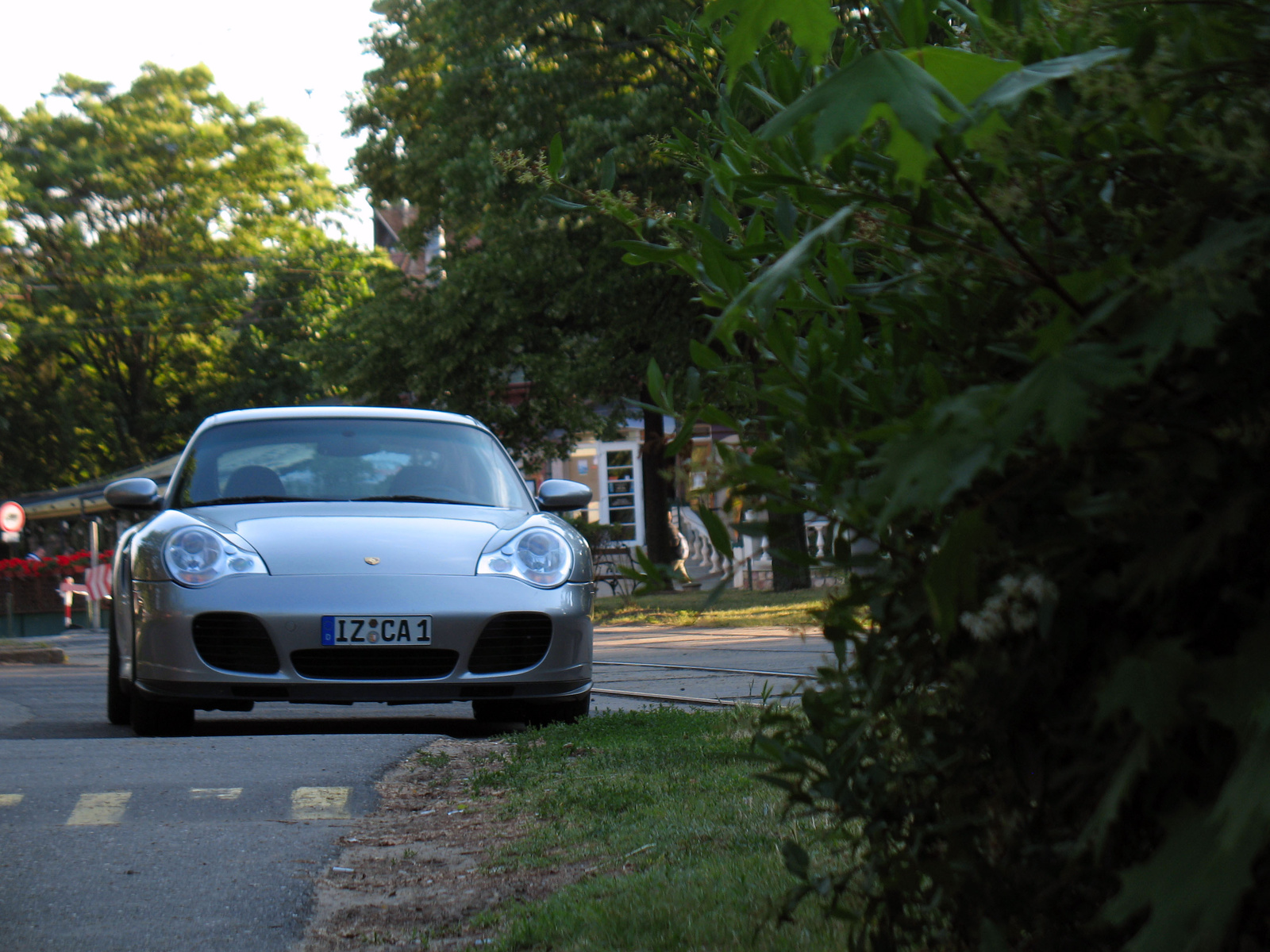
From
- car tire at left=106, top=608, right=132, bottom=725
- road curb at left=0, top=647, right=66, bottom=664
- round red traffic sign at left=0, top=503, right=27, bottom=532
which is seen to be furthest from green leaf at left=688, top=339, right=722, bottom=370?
Answer: round red traffic sign at left=0, top=503, right=27, bottom=532

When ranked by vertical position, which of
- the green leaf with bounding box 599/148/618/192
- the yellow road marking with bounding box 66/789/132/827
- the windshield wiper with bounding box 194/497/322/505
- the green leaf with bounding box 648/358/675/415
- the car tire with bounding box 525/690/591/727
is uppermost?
the green leaf with bounding box 599/148/618/192

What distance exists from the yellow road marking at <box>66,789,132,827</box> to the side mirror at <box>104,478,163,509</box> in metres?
2.40

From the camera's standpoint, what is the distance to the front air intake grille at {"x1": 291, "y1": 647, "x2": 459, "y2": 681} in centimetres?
602

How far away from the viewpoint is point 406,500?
7.07 meters

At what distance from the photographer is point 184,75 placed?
147ft

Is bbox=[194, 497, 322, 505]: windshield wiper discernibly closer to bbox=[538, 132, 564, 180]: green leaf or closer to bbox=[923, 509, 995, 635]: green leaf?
bbox=[538, 132, 564, 180]: green leaf

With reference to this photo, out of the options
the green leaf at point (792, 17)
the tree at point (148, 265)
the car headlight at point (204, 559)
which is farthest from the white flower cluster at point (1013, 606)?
the tree at point (148, 265)

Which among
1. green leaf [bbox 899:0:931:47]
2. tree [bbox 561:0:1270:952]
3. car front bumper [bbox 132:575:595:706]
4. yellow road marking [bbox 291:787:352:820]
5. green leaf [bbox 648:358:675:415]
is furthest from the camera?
car front bumper [bbox 132:575:595:706]

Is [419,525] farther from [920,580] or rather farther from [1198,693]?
[1198,693]

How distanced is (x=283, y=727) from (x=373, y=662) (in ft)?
5.22

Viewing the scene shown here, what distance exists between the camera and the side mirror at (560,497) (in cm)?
742

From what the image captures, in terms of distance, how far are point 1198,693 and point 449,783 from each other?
4523mm

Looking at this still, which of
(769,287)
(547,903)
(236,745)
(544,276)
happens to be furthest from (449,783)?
(544,276)

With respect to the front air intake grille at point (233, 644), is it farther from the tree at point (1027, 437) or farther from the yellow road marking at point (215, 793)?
the tree at point (1027, 437)
